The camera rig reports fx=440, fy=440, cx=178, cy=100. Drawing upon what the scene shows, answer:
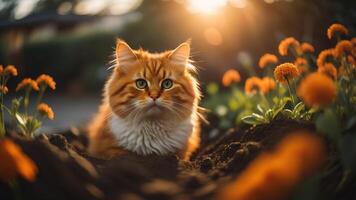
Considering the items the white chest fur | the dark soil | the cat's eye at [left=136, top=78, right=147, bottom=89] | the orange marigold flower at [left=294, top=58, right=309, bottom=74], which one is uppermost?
the orange marigold flower at [left=294, top=58, right=309, bottom=74]

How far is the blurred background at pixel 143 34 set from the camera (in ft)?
20.6

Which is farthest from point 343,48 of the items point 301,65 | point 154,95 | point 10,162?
point 10,162

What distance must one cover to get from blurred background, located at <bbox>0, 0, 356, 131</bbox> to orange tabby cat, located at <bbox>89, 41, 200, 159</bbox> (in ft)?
3.23

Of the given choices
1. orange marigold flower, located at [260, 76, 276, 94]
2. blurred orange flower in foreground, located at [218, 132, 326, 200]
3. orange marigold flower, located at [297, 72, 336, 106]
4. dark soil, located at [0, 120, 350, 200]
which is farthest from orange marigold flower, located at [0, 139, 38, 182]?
orange marigold flower, located at [260, 76, 276, 94]

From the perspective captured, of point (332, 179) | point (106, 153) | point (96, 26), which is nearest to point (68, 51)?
point (96, 26)

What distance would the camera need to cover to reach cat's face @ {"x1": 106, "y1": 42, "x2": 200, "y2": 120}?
3.19 metres

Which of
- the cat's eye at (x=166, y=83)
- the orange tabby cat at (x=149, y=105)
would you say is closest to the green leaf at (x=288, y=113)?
the orange tabby cat at (x=149, y=105)

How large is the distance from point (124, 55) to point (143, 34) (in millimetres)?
8243

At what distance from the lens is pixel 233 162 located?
8.23 ft

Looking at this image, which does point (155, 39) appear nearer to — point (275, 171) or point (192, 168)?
point (192, 168)

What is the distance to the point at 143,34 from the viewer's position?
11562mm

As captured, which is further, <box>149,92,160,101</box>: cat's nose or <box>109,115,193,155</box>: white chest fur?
<box>109,115,193,155</box>: white chest fur

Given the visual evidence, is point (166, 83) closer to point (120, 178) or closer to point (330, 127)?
point (120, 178)

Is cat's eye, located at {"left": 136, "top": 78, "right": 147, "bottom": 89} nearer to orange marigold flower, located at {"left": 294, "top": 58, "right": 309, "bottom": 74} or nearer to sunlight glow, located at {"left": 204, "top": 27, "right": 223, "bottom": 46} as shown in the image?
orange marigold flower, located at {"left": 294, "top": 58, "right": 309, "bottom": 74}
